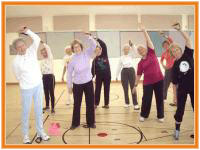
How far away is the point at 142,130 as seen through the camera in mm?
2754

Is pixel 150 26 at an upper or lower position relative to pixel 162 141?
upper

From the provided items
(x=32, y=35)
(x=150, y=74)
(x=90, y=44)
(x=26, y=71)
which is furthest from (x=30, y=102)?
(x=150, y=74)

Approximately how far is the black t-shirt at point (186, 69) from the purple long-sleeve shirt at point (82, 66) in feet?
3.40

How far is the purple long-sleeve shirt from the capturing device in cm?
266

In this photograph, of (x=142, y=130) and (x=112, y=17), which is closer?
(x=142, y=130)

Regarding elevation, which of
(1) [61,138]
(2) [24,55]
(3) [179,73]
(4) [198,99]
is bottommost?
(1) [61,138]

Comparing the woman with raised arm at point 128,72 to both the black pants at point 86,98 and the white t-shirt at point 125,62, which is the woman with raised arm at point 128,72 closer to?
the white t-shirt at point 125,62

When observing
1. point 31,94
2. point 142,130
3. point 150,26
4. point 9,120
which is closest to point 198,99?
point 142,130

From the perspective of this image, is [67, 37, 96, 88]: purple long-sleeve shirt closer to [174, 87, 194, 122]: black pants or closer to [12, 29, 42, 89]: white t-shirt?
[12, 29, 42, 89]: white t-shirt

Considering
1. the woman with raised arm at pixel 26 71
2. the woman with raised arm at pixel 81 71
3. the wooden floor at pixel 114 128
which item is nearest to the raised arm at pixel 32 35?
the woman with raised arm at pixel 26 71

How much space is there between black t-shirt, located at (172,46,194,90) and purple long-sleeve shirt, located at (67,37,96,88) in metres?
1.04

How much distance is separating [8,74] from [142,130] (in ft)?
18.4

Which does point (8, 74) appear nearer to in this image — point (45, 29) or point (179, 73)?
point (45, 29)

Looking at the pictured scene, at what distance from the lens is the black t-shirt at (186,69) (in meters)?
2.27
